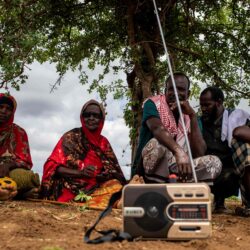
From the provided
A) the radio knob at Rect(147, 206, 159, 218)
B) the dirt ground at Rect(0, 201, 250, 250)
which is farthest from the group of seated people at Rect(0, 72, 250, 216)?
the radio knob at Rect(147, 206, 159, 218)

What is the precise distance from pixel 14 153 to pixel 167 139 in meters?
2.10

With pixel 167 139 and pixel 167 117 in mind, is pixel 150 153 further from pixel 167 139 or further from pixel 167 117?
pixel 167 117

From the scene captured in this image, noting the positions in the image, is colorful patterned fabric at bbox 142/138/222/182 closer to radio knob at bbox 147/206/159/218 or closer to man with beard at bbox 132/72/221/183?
man with beard at bbox 132/72/221/183

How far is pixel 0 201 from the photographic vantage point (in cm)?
480

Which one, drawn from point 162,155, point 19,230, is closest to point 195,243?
point 19,230

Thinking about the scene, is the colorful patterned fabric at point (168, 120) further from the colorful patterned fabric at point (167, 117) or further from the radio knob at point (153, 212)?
the radio knob at point (153, 212)

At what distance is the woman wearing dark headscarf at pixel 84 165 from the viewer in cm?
520

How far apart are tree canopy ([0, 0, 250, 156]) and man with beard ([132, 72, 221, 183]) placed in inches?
93.0

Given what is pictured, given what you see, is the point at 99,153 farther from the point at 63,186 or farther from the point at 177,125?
the point at 177,125

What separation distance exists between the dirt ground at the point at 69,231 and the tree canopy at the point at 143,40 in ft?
10.2

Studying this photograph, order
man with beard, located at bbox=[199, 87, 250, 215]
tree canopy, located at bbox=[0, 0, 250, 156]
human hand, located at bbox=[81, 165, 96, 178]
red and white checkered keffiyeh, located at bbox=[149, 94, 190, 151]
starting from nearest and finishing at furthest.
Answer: red and white checkered keffiyeh, located at bbox=[149, 94, 190, 151] < man with beard, located at bbox=[199, 87, 250, 215] < human hand, located at bbox=[81, 165, 96, 178] < tree canopy, located at bbox=[0, 0, 250, 156]

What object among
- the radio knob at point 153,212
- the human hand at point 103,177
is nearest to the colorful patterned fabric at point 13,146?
the human hand at point 103,177

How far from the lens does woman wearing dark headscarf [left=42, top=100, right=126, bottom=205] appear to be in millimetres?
5195

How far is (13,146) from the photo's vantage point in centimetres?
545
